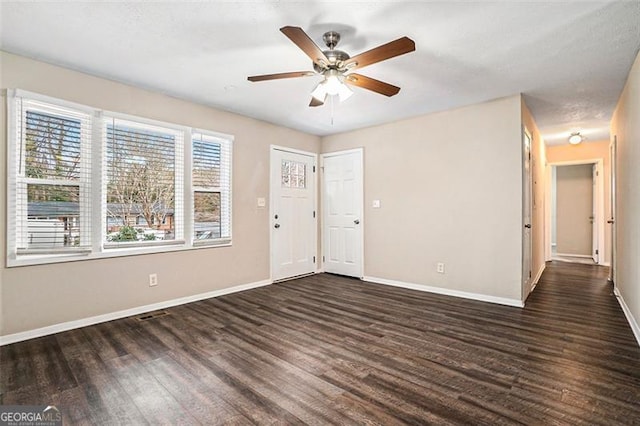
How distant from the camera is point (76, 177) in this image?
3.05 metres

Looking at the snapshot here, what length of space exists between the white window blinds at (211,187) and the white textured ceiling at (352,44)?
585mm

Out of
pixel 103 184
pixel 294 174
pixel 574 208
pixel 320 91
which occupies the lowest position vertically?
pixel 574 208

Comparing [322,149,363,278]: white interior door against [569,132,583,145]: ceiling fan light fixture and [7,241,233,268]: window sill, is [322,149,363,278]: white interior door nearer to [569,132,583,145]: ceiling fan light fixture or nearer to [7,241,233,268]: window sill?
[7,241,233,268]: window sill

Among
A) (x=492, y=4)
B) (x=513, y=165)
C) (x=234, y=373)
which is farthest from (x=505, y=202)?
(x=234, y=373)

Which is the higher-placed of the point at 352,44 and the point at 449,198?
the point at 352,44

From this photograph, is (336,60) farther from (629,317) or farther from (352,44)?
(629,317)

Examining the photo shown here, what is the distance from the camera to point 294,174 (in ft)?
17.3

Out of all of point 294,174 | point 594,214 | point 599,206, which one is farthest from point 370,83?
point 594,214

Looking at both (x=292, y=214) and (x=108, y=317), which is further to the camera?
(x=292, y=214)

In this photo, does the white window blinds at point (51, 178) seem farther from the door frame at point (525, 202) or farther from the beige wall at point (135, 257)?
the door frame at point (525, 202)

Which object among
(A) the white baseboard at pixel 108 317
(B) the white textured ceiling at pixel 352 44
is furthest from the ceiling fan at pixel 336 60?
(A) the white baseboard at pixel 108 317

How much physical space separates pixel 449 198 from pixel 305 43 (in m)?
3.02

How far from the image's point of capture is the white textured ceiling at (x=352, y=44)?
2.12 m

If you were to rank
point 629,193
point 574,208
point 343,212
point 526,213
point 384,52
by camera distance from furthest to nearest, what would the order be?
point 574,208 < point 343,212 < point 526,213 < point 629,193 < point 384,52
